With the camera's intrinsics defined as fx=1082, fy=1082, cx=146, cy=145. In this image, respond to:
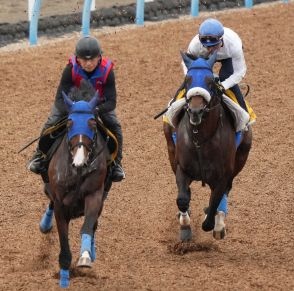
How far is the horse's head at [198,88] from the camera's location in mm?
11250

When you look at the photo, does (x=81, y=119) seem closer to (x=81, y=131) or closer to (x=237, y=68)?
(x=81, y=131)

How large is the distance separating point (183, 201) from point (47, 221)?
159 cm

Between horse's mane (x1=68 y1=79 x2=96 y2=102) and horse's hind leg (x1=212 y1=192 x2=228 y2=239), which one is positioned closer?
horse's mane (x1=68 y1=79 x2=96 y2=102)

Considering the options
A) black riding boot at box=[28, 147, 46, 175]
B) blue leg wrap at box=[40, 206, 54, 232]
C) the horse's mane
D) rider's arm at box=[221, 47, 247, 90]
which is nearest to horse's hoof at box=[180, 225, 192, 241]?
blue leg wrap at box=[40, 206, 54, 232]

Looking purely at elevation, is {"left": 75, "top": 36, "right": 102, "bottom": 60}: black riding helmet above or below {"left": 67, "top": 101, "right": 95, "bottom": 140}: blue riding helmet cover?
above

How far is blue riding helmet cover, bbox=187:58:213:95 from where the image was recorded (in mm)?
11383

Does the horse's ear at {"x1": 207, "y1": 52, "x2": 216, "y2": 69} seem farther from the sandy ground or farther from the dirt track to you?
the sandy ground

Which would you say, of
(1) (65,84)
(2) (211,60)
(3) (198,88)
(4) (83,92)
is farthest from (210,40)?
(4) (83,92)

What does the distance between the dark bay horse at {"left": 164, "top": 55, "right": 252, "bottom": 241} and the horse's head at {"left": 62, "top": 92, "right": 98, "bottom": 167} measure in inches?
50.7

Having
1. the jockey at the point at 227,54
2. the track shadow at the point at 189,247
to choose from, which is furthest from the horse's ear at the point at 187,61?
the track shadow at the point at 189,247

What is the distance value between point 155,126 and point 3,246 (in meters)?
5.18

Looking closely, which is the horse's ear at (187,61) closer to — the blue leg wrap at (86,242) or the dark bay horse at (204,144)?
the dark bay horse at (204,144)

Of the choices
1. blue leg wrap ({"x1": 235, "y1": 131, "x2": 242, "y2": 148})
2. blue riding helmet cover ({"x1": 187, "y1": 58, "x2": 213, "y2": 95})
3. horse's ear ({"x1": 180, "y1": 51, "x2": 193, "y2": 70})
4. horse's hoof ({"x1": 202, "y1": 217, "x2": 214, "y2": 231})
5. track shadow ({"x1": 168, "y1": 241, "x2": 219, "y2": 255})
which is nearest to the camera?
blue riding helmet cover ({"x1": 187, "y1": 58, "x2": 213, "y2": 95})

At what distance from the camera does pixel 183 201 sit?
12188 millimetres
